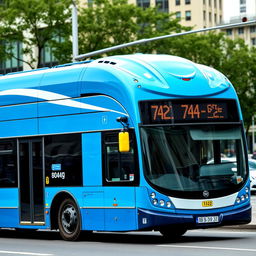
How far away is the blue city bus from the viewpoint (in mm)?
13836

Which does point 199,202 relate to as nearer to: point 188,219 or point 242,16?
point 188,219

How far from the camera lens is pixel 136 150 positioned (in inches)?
545

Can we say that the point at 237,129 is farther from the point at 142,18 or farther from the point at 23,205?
the point at 142,18

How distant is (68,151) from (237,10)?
404 ft

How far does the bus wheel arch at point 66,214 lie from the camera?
49.6ft

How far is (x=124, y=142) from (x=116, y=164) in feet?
2.40

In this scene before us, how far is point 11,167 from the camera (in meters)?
16.8

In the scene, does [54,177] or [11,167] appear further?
[11,167]

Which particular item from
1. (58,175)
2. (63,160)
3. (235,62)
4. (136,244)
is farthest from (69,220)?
(235,62)

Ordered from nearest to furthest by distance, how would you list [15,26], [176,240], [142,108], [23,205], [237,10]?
[142,108], [176,240], [23,205], [15,26], [237,10]

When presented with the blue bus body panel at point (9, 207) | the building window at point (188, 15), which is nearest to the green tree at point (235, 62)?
the blue bus body panel at point (9, 207)

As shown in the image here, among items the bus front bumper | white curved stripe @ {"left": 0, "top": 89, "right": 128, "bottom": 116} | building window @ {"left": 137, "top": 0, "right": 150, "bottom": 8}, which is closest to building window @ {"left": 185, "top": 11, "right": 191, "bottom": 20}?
building window @ {"left": 137, "top": 0, "right": 150, "bottom": 8}

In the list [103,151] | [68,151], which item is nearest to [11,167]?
[68,151]

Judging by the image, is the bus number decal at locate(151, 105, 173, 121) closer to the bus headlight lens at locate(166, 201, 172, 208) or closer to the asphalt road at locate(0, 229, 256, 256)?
the bus headlight lens at locate(166, 201, 172, 208)
